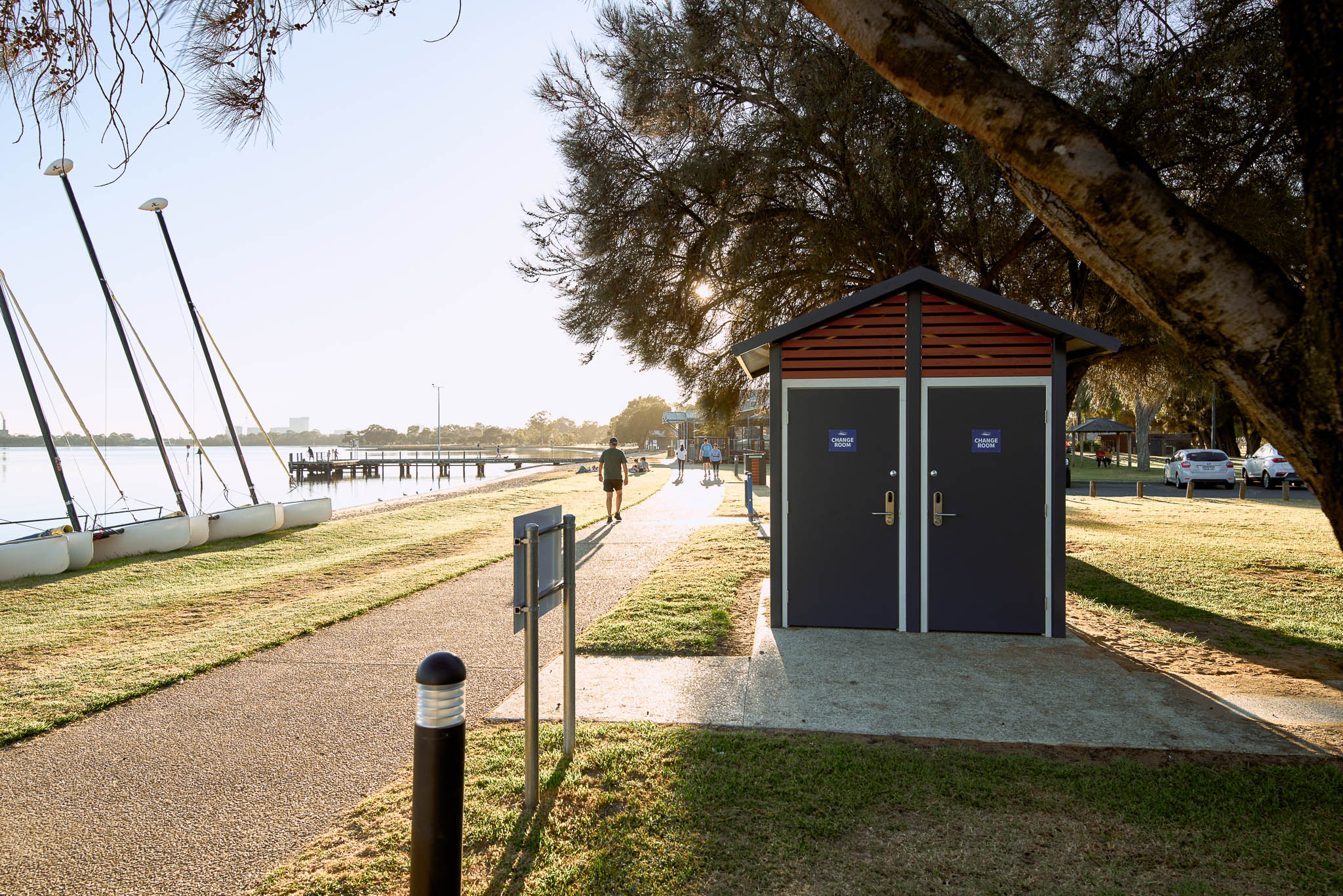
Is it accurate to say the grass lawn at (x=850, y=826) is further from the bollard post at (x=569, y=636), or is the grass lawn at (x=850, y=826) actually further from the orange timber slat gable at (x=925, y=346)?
the orange timber slat gable at (x=925, y=346)

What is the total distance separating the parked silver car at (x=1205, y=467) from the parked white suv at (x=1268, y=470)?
1.97 ft

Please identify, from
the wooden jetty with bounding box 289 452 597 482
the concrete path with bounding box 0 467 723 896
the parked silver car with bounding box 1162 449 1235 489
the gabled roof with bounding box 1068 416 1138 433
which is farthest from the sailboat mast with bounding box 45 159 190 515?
the wooden jetty with bounding box 289 452 597 482

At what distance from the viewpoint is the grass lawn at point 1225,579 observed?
24.2 ft

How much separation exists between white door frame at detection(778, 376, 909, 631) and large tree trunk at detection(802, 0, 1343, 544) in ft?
11.7

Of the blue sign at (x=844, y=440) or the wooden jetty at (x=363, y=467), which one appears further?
the wooden jetty at (x=363, y=467)

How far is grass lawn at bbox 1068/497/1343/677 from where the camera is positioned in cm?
739

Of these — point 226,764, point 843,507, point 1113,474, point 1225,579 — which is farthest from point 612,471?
point 1113,474

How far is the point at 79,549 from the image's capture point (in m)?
13.1

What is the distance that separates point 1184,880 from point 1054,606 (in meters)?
4.22

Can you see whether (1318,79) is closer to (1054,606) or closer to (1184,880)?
(1184,880)

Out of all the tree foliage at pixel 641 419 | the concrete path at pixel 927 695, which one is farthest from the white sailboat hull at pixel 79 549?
the tree foliage at pixel 641 419

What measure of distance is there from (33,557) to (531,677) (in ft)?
40.3

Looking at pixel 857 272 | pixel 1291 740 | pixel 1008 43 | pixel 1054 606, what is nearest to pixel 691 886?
pixel 1291 740

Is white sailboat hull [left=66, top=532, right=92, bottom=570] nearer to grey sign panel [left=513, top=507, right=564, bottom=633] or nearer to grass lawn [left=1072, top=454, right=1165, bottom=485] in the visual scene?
grey sign panel [left=513, top=507, right=564, bottom=633]
